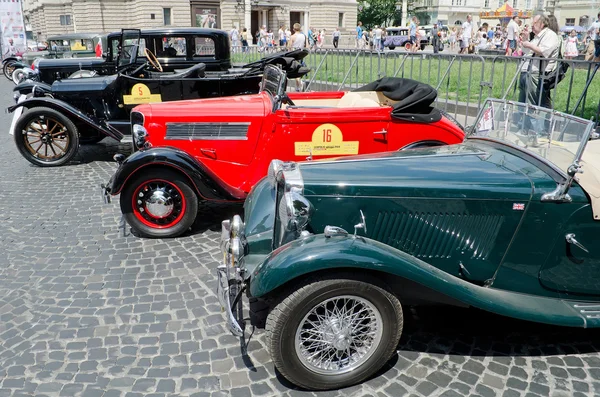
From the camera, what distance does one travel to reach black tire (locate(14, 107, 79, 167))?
7.38 metres

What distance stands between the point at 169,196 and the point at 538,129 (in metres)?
3.26

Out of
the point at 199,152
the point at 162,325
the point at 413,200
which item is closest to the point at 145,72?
the point at 199,152

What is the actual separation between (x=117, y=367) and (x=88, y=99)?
234 inches

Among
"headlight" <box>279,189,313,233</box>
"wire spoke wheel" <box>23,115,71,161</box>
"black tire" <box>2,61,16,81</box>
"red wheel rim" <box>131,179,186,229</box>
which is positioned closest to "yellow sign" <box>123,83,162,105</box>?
"wire spoke wheel" <box>23,115,71,161</box>

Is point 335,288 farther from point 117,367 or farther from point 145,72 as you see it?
point 145,72

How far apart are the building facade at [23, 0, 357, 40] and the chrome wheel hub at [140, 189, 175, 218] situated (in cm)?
3559

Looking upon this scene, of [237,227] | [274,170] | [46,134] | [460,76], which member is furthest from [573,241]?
[460,76]

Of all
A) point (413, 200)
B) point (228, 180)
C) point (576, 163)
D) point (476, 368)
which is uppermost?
point (576, 163)

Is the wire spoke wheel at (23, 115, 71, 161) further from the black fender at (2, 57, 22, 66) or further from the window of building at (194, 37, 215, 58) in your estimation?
the black fender at (2, 57, 22, 66)

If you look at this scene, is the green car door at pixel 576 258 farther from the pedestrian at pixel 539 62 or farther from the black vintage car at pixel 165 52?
the black vintage car at pixel 165 52

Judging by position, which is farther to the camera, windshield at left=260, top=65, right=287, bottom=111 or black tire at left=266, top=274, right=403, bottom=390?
windshield at left=260, top=65, right=287, bottom=111

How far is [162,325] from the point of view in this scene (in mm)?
3402

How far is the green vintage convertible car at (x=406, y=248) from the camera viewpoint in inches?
103

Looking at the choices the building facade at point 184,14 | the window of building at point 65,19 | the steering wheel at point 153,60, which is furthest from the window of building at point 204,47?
the window of building at point 65,19
